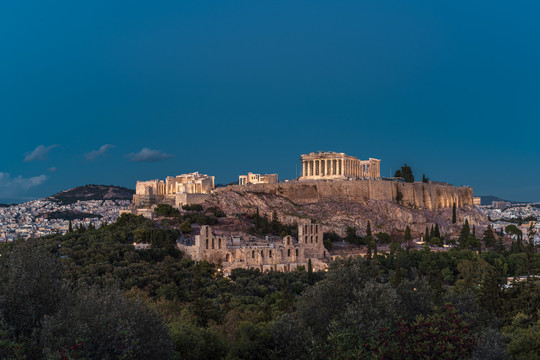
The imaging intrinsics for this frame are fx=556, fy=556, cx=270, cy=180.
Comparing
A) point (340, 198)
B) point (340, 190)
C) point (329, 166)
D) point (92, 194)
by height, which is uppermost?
point (92, 194)

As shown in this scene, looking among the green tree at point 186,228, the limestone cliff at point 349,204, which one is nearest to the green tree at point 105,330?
the green tree at point 186,228

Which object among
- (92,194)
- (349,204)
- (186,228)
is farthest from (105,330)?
(92,194)

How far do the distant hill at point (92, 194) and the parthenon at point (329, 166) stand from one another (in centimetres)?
5967

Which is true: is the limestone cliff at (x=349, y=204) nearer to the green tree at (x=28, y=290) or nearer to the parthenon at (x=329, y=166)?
the parthenon at (x=329, y=166)

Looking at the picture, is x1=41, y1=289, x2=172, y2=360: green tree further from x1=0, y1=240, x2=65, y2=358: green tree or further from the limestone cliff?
the limestone cliff

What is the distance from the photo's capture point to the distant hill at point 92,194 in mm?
125512

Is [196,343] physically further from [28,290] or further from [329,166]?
[329,166]

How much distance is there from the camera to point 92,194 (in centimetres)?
13050

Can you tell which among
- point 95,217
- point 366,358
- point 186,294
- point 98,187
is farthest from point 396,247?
point 98,187

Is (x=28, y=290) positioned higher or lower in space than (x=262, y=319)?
higher

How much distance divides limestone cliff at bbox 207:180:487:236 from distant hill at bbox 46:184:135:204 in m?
64.4

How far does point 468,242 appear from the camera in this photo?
193 feet

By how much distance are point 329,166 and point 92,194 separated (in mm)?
70085

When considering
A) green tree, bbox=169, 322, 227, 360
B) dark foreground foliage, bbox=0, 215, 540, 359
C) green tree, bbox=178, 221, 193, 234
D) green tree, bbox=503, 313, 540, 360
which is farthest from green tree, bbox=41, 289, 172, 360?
green tree, bbox=178, 221, 193, 234
